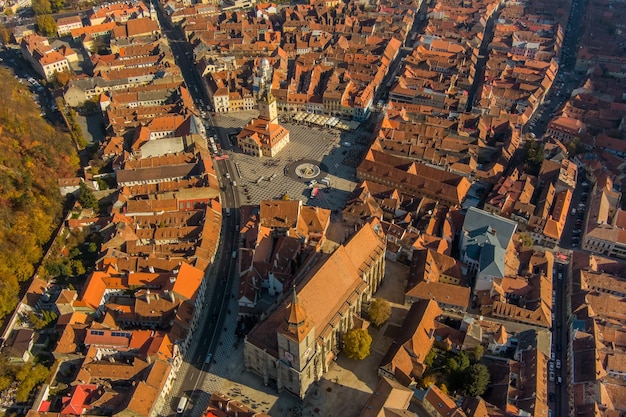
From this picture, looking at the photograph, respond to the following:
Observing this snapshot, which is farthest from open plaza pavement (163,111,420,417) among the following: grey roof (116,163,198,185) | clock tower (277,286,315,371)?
grey roof (116,163,198,185)

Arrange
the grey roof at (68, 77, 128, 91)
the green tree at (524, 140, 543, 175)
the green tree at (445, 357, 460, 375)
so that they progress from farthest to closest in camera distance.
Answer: the grey roof at (68, 77, 128, 91) < the green tree at (524, 140, 543, 175) < the green tree at (445, 357, 460, 375)

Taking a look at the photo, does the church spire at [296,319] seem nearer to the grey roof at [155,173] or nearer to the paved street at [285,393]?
the paved street at [285,393]

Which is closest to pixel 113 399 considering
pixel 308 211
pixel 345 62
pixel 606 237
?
pixel 308 211

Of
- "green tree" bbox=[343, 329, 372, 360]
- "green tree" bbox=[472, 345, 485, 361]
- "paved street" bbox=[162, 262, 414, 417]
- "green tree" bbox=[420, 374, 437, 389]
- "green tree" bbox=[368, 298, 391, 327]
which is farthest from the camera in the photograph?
"green tree" bbox=[368, 298, 391, 327]

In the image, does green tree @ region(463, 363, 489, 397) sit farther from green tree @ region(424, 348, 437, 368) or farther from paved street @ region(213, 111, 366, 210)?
paved street @ region(213, 111, 366, 210)

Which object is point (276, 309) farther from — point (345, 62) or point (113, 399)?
point (345, 62)

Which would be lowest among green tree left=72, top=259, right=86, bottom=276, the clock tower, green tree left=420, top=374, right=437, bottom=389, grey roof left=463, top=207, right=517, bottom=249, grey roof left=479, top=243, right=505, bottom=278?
green tree left=420, top=374, right=437, bottom=389

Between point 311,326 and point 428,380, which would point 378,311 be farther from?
point 311,326

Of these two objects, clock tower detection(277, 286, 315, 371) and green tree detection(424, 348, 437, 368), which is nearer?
clock tower detection(277, 286, 315, 371)
